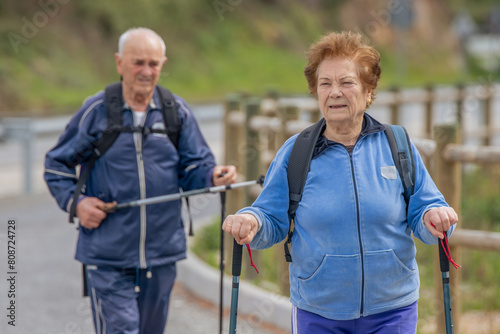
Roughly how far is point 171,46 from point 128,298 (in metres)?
27.2

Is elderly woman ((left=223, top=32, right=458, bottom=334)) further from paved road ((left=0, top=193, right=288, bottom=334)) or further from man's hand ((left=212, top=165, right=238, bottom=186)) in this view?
paved road ((left=0, top=193, right=288, bottom=334))

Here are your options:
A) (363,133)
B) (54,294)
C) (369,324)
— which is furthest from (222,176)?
(54,294)

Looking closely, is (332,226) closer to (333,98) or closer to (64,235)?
(333,98)

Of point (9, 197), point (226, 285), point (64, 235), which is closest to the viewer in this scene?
point (226, 285)

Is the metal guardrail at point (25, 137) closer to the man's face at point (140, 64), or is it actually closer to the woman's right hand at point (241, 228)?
the man's face at point (140, 64)

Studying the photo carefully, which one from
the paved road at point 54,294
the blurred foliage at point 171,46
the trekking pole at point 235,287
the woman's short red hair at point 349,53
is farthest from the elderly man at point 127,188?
→ the blurred foliage at point 171,46

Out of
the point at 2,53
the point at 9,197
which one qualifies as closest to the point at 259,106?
the point at 9,197

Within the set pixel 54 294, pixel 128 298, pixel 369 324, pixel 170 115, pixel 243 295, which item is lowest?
pixel 54 294

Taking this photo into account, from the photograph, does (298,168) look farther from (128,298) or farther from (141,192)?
(128,298)

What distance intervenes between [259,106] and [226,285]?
5.40 feet

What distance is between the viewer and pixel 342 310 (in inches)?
128

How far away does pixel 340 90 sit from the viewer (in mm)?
3273

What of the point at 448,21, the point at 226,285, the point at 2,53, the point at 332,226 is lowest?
the point at 226,285

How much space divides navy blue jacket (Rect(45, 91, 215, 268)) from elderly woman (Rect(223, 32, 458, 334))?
125 cm
